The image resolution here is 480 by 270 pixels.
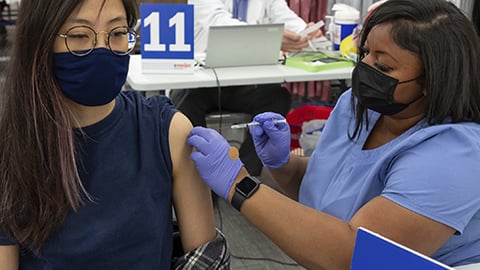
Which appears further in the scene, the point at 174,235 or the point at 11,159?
the point at 174,235

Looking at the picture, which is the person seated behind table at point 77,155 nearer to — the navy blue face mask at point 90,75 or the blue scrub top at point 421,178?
the navy blue face mask at point 90,75

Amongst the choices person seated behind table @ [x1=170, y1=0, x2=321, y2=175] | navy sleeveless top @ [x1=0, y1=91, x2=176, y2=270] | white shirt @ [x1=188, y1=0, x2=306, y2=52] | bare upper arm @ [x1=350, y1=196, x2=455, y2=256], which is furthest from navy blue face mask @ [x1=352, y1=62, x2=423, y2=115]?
white shirt @ [x1=188, y1=0, x2=306, y2=52]

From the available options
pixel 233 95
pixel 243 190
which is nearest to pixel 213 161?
pixel 243 190

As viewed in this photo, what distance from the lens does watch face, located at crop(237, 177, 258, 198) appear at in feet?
4.17

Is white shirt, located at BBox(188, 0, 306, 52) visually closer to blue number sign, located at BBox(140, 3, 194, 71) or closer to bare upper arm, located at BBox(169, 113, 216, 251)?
blue number sign, located at BBox(140, 3, 194, 71)

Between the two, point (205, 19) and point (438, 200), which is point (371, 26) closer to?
point (438, 200)

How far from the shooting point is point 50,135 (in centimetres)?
110

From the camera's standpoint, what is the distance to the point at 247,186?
1.29 meters

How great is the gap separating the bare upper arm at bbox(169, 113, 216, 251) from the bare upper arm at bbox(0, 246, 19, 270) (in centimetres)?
36

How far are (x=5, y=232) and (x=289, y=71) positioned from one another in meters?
1.70

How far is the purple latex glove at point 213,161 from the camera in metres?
1.25

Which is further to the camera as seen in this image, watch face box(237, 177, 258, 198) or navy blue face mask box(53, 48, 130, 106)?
watch face box(237, 177, 258, 198)

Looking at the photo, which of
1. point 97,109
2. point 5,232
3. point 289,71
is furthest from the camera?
point 289,71

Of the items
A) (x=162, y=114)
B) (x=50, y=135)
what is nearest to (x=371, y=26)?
(x=162, y=114)
